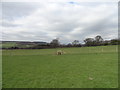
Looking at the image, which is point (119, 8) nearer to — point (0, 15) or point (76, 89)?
point (76, 89)

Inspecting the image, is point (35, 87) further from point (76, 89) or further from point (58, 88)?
point (76, 89)

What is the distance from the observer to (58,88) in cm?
303

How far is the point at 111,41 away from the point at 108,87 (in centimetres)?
3113

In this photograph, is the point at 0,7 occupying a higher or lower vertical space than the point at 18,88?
higher

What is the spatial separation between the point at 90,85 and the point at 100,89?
362 mm

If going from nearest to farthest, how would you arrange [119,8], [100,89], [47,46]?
[100,89] → [119,8] → [47,46]

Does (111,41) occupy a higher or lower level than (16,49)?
higher

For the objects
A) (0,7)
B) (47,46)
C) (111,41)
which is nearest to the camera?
(0,7)

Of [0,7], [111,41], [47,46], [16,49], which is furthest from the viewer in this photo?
[47,46]

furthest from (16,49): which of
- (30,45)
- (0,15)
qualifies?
(0,15)

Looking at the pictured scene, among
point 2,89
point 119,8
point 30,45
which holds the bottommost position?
point 2,89

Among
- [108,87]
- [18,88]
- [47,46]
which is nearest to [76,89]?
[108,87]

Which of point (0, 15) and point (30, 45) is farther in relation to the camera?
point (30, 45)

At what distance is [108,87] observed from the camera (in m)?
3.02
